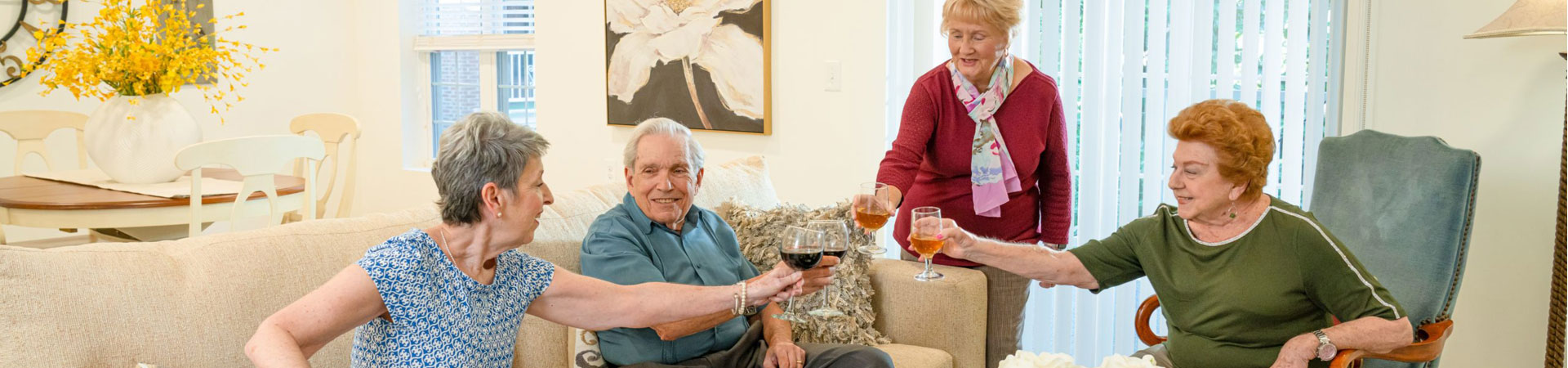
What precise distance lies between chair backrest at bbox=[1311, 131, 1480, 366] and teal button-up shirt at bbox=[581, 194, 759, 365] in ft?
4.84

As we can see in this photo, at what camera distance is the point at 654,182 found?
230 cm

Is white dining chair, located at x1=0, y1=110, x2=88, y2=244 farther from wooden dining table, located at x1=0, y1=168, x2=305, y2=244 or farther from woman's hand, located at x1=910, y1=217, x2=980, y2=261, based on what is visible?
woman's hand, located at x1=910, y1=217, x2=980, y2=261

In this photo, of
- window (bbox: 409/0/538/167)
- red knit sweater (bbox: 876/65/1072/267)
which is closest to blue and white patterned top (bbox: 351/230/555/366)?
red knit sweater (bbox: 876/65/1072/267)

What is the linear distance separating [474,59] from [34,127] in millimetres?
1884

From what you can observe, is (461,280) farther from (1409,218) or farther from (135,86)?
(135,86)

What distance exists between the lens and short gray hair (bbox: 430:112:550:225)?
1.65 metres

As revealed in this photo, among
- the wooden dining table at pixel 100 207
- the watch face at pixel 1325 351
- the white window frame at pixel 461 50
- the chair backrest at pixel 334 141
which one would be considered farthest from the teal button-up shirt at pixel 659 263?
the white window frame at pixel 461 50

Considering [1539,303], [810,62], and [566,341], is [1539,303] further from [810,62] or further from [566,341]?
[566,341]

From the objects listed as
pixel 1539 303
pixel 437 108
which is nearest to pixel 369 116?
pixel 437 108

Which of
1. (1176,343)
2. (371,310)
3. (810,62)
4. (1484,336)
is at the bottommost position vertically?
(1484,336)

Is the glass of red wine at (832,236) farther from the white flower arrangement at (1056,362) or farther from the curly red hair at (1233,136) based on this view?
the curly red hair at (1233,136)

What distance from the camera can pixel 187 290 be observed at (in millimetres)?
1757

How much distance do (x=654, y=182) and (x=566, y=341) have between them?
1.25 ft

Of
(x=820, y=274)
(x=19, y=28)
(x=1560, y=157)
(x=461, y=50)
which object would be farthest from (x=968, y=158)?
(x=19, y=28)
